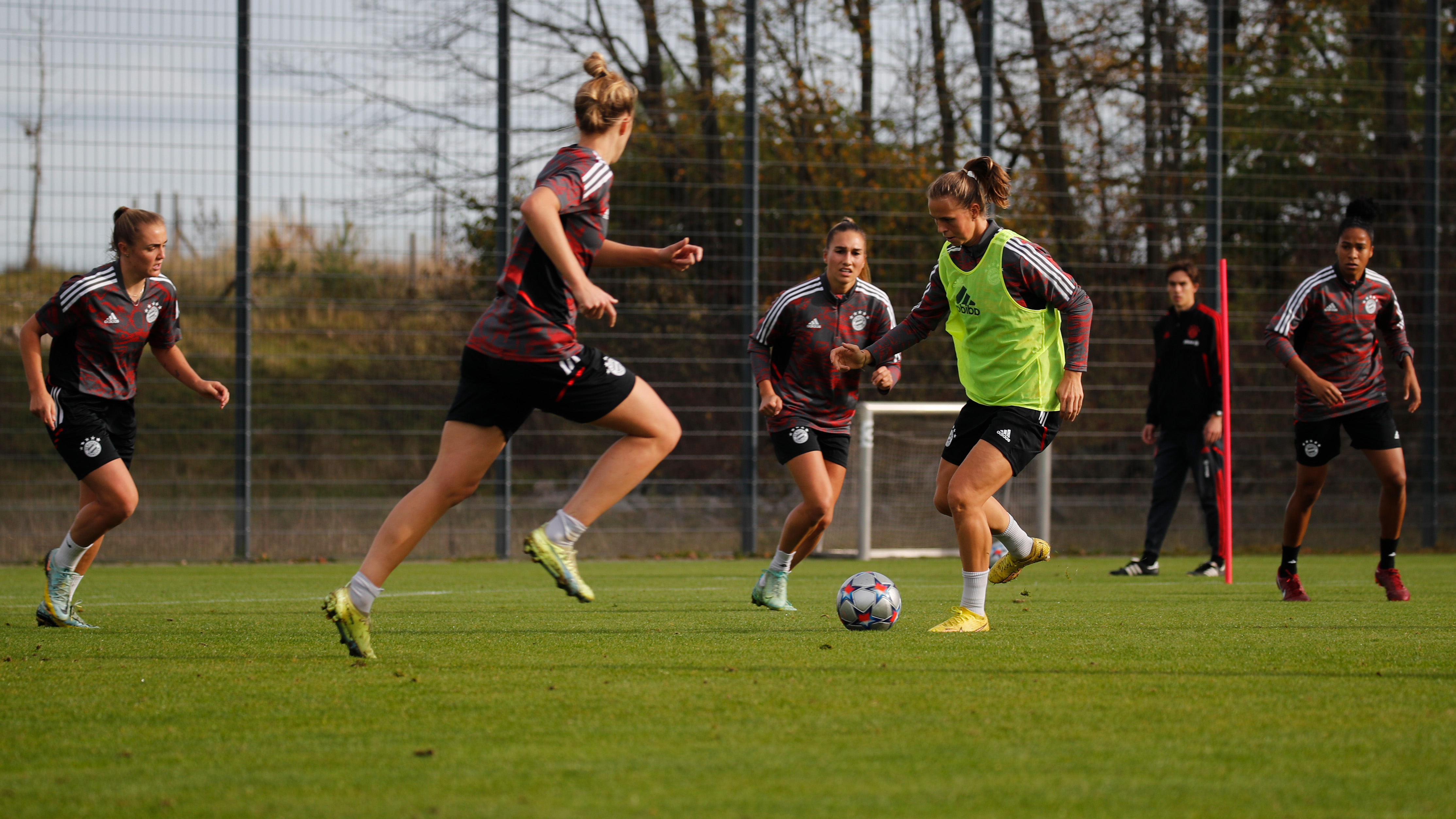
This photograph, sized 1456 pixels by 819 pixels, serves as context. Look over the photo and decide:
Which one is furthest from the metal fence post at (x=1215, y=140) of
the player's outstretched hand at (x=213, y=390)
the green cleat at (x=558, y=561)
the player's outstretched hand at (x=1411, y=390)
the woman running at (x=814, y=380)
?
the green cleat at (x=558, y=561)

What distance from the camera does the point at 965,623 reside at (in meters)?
5.21

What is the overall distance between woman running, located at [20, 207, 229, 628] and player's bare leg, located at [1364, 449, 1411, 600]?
6.29m

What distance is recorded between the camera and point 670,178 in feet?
40.0

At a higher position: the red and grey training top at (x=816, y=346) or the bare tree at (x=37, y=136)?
the bare tree at (x=37, y=136)

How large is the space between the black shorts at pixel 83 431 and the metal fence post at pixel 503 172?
5782 mm

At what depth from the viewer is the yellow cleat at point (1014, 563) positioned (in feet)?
19.5

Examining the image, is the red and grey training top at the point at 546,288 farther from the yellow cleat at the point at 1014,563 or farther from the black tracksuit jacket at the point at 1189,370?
the black tracksuit jacket at the point at 1189,370

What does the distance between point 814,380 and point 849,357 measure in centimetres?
82

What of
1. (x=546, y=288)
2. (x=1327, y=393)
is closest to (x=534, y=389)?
(x=546, y=288)

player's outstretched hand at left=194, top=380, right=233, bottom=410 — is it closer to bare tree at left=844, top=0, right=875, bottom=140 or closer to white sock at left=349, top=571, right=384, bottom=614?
white sock at left=349, top=571, right=384, bottom=614

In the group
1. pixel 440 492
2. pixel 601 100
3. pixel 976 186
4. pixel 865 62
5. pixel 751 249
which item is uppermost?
pixel 865 62

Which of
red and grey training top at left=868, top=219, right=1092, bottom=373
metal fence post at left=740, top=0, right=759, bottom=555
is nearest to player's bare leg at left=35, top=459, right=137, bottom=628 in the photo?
red and grey training top at left=868, top=219, right=1092, bottom=373

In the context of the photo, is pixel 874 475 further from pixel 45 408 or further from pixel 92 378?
pixel 45 408

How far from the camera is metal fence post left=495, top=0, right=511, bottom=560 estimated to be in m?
11.7
